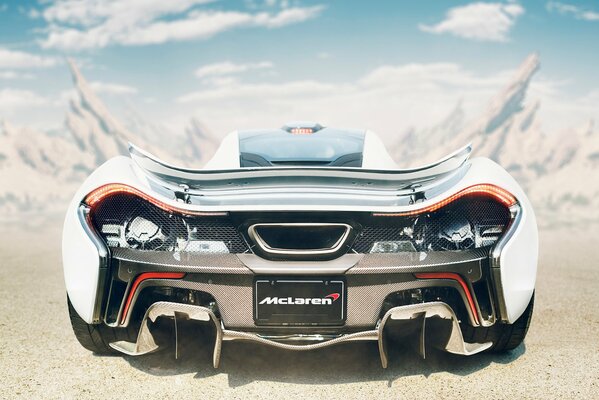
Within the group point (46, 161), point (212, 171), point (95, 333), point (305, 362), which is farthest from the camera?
point (46, 161)

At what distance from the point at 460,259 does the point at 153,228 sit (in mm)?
1447

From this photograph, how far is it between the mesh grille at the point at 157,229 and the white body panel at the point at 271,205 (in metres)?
0.09

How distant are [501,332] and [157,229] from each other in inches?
69.9

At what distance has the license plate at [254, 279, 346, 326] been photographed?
2881 mm

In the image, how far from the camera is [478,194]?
9.72 feet

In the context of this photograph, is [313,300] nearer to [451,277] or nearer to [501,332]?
[451,277]

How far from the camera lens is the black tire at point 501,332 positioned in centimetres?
314

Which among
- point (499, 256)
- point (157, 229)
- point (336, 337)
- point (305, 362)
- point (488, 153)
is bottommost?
point (488, 153)

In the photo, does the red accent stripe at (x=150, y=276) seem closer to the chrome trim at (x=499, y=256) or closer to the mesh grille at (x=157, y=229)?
the mesh grille at (x=157, y=229)

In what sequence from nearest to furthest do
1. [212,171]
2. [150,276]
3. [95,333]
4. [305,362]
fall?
[150,276], [212,171], [95,333], [305,362]

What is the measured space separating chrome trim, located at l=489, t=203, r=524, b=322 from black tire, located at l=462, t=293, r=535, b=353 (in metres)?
0.13

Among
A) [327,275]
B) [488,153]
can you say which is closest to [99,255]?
[327,275]

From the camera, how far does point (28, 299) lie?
5621 mm

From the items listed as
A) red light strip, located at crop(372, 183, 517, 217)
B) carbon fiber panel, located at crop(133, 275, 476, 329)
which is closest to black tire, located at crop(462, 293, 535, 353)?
carbon fiber panel, located at crop(133, 275, 476, 329)
